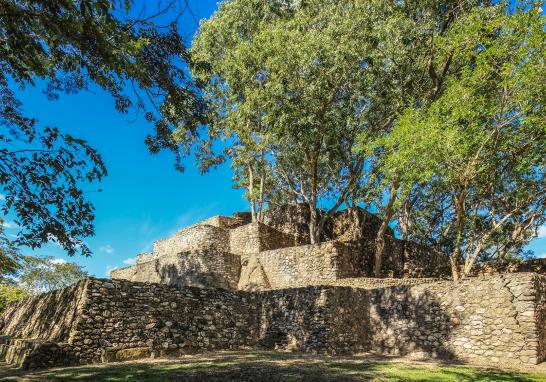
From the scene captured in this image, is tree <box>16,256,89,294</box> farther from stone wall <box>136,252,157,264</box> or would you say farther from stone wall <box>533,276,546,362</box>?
stone wall <box>533,276,546,362</box>

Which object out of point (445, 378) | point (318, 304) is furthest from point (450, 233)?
point (445, 378)

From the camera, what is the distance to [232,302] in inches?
528

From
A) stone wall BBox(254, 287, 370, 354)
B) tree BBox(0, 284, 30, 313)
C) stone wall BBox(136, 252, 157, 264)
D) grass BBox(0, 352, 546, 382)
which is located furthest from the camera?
stone wall BBox(136, 252, 157, 264)

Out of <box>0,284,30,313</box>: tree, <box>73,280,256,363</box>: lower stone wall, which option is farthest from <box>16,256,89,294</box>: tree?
<box>73,280,256,363</box>: lower stone wall

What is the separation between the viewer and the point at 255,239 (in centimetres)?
2370

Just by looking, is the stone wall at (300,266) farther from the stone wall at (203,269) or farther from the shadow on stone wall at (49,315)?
the shadow on stone wall at (49,315)

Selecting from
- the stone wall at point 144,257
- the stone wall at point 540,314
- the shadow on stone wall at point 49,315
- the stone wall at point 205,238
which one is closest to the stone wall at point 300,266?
the stone wall at point 205,238

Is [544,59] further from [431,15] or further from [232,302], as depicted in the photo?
[232,302]

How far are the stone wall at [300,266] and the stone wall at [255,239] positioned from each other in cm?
215

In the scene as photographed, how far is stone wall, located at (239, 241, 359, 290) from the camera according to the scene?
18.4 m

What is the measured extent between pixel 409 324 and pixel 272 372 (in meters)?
6.51

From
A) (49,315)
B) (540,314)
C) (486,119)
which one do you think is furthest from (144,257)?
(540,314)

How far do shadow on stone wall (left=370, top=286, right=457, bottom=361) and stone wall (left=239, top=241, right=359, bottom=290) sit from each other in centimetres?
499

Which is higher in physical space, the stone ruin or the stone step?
the stone ruin
